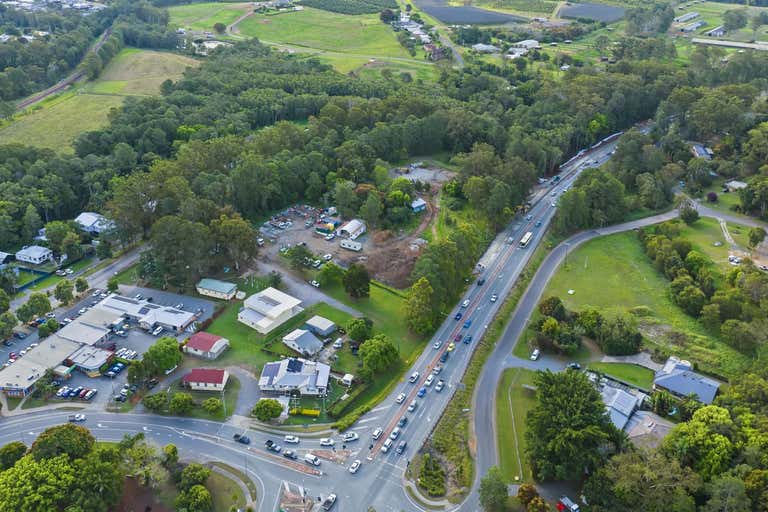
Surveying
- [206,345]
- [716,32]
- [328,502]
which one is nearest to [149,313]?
[206,345]

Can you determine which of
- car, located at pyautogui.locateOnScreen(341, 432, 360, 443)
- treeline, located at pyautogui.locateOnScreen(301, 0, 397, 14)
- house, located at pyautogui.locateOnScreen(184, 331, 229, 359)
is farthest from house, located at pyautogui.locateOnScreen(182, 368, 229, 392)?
treeline, located at pyautogui.locateOnScreen(301, 0, 397, 14)

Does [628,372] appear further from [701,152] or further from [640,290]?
[701,152]

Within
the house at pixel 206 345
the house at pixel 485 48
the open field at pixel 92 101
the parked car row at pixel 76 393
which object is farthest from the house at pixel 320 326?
the house at pixel 485 48

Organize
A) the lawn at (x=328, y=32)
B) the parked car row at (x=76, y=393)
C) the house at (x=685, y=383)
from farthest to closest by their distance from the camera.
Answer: the lawn at (x=328, y=32)
the parked car row at (x=76, y=393)
the house at (x=685, y=383)

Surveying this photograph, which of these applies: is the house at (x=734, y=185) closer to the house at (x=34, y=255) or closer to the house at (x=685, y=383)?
the house at (x=685, y=383)

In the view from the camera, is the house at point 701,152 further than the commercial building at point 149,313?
Yes

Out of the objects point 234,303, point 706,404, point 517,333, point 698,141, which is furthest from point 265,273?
point 698,141
